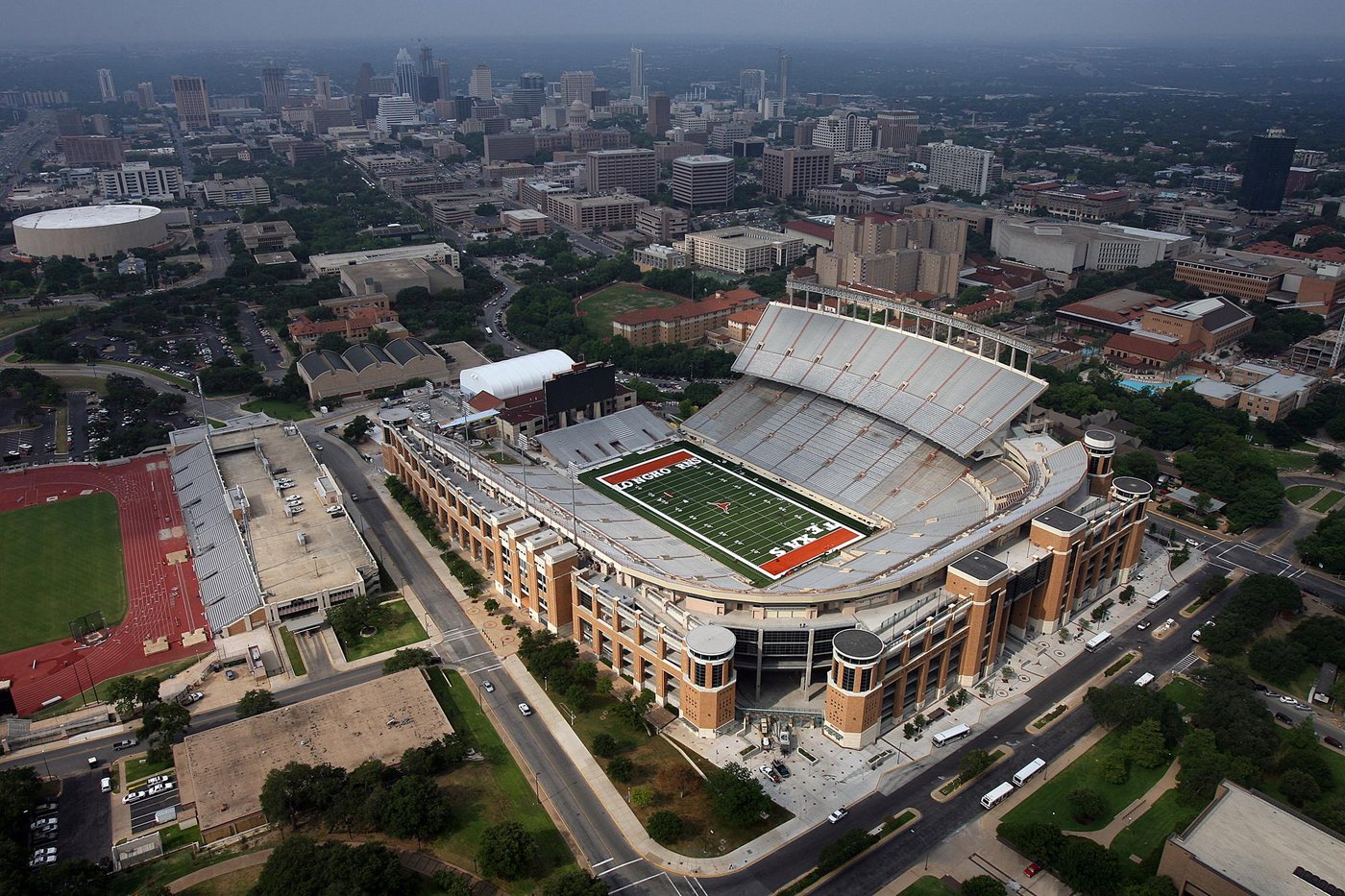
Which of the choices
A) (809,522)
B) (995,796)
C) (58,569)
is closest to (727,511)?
(809,522)

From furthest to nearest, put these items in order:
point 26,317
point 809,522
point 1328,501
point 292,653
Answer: point 26,317 < point 1328,501 < point 809,522 < point 292,653

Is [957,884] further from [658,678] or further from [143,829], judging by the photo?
[143,829]

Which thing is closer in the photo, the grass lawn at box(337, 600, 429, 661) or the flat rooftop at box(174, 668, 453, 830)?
the flat rooftop at box(174, 668, 453, 830)

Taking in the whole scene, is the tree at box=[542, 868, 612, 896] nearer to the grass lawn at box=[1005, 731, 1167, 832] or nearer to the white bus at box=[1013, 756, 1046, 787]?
the grass lawn at box=[1005, 731, 1167, 832]

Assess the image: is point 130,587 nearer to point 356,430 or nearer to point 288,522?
point 288,522

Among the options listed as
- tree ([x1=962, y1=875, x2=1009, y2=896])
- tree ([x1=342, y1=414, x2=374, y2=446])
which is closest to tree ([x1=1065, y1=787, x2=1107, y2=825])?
tree ([x1=962, y1=875, x2=1009, y2=896])

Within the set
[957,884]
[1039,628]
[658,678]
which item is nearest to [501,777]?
[658,678]
